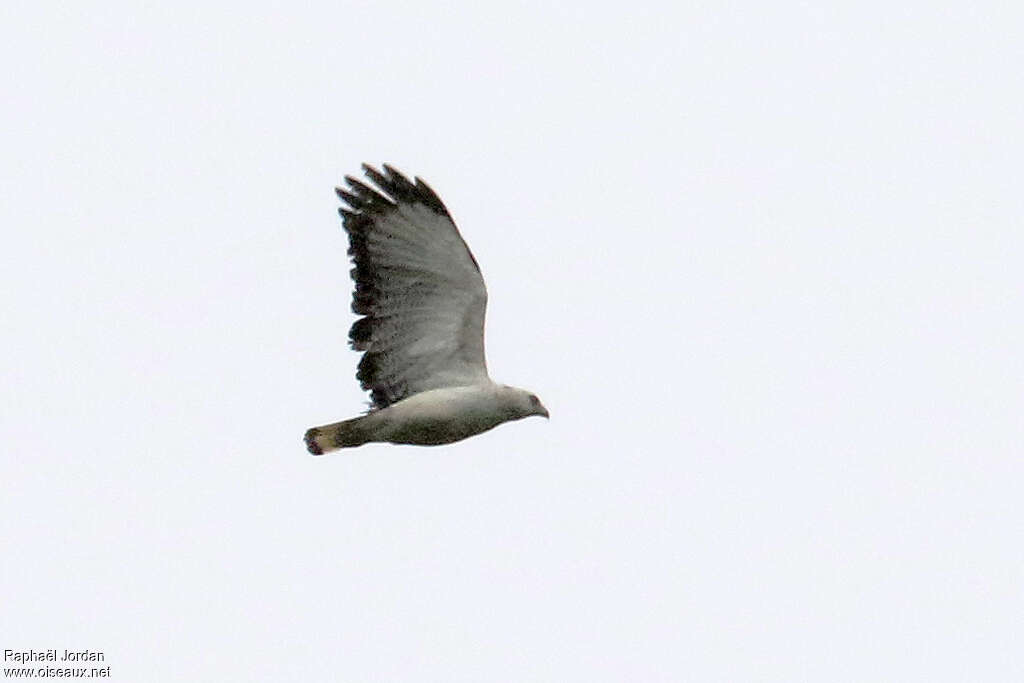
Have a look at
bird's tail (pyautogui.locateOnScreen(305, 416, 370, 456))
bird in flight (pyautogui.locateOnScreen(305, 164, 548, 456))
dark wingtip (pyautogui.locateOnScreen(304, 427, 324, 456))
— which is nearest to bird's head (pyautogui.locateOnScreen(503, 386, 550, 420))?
bird in flight (pyautogui.locateOnScreen(305, 164, 548, 456))

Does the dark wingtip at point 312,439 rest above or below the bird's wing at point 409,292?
below

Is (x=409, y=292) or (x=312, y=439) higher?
(x=409, y=292)

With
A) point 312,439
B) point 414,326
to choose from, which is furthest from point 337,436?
point 414,326

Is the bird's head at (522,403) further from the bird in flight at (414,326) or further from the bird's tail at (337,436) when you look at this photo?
the bird's tail at (337,436)

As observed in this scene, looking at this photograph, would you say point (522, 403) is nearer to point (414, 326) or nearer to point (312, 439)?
point (414, 326)

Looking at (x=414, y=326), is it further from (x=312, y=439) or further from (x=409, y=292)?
(x=312, y=439)

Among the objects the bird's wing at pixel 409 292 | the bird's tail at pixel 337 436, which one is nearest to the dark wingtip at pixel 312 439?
the bird's tail at pixel 337 436

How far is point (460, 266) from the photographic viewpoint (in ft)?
100

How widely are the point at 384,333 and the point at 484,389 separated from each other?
2.91 feet

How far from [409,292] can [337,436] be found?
4.10ft

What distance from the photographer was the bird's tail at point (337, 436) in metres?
30.8

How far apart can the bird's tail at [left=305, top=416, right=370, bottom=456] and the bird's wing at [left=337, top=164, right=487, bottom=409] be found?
0.95ft

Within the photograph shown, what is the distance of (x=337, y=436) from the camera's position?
30875 millimetres

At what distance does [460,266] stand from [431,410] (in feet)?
3.70
